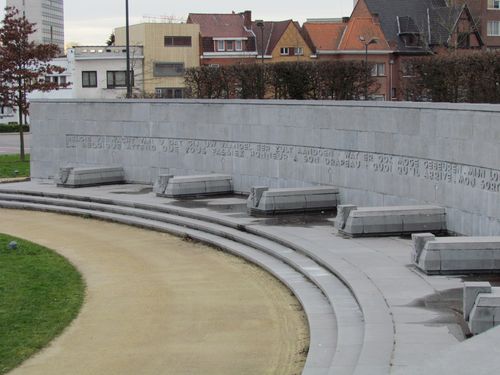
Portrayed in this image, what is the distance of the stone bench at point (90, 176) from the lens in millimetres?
28047

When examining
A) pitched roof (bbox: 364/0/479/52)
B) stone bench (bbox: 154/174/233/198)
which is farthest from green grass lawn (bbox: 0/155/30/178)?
pitched roof (bbox: 364/0/479/52)

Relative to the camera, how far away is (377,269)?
47.8ft

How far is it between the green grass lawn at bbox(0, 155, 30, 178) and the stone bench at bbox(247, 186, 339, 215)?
48.8 feet

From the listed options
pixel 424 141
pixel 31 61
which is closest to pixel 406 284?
pixel 424 141

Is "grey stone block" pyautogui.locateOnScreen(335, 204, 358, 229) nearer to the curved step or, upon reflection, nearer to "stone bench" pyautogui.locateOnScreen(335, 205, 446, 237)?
"stone bench" pyautogui.locateOnScreen(335, 205, 446, 237)

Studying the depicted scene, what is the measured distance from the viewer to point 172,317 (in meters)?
13.2

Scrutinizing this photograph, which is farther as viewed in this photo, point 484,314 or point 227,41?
point 227,41

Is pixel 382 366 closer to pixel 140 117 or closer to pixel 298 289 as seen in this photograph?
pixel 298 289

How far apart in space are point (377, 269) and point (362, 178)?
6.79 m

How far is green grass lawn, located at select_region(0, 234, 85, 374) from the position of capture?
38.2 feet

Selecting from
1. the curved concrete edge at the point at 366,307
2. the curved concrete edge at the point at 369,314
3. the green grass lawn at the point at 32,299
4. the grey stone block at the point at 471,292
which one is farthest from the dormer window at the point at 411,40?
the grey stone block at the point at 471,292

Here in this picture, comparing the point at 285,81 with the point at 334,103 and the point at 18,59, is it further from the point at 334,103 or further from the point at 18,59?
the point at 18,59

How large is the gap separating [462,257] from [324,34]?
65298 millimetres

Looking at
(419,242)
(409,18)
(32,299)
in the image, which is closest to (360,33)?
(409,18)
